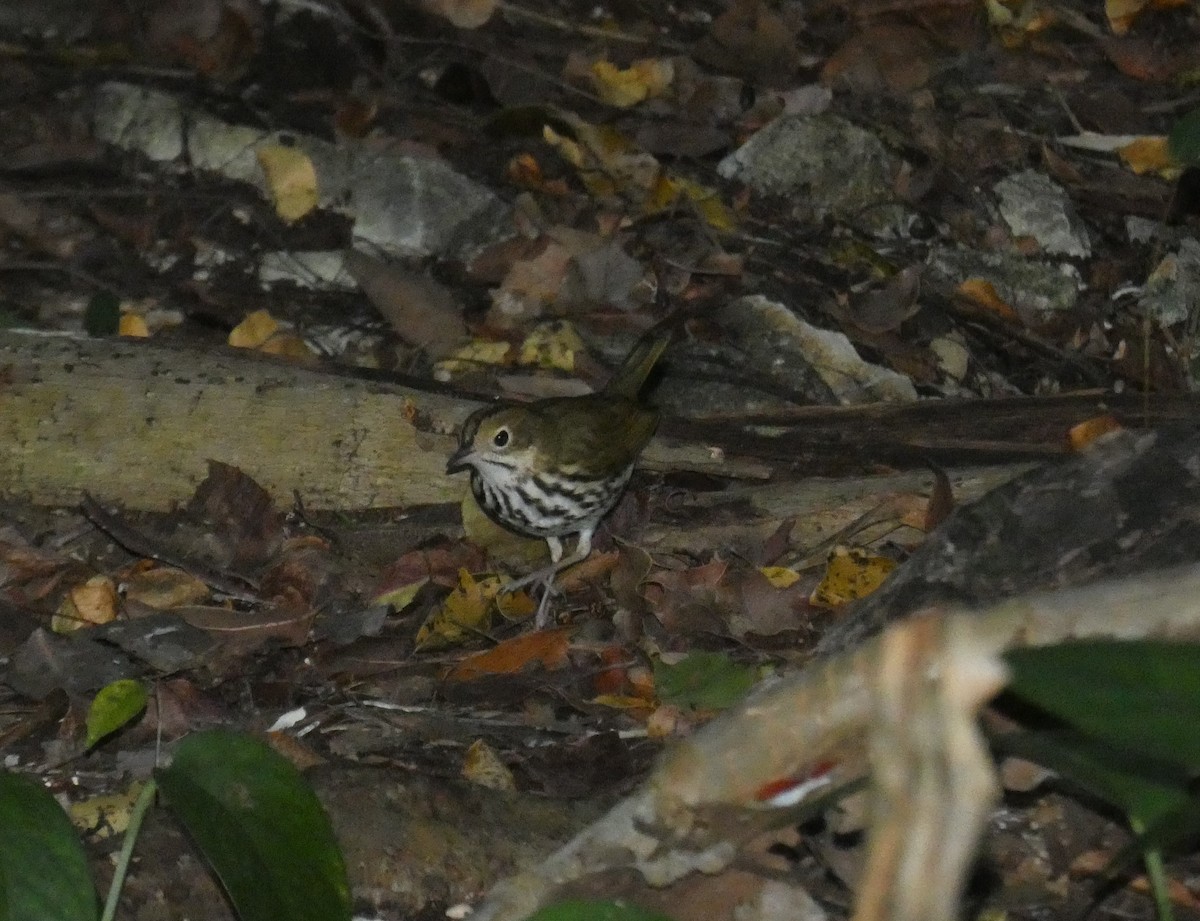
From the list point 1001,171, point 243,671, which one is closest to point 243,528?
point 243,671

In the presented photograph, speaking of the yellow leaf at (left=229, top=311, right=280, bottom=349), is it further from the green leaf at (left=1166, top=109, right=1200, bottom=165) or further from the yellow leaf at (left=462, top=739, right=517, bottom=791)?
the green leaf at (left=1166, top=109, right=1200, bottom=165)

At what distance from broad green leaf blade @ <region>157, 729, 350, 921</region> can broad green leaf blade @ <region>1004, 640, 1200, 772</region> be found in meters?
1.27

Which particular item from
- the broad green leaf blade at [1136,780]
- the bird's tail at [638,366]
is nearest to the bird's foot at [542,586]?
the bird's tail at [638,366]

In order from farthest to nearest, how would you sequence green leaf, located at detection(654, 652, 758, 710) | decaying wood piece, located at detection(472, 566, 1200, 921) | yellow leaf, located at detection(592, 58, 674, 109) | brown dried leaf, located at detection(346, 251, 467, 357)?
yellow leaf, located at detection(592, 58, 674, 109) → brown dried leaf, located at detection(346, 251, 467, 357) → green leaf, located at detection(654, 652, 758, 710) → decaying wood piece, located at detection(472, 566, 1200, 921)

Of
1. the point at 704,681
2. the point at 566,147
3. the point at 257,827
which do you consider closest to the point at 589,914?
the point at 257,827

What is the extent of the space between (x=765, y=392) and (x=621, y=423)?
72cm

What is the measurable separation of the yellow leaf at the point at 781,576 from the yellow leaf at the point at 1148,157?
2922 millimetres

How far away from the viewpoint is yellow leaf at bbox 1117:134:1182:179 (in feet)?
20.2

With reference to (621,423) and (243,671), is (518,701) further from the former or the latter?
(621,423)

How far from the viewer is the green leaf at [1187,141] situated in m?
3.97

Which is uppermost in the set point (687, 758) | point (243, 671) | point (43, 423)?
point (687, 758)

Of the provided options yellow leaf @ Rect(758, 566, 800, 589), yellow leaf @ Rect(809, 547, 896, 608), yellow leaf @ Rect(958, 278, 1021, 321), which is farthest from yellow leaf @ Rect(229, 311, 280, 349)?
yellow leaf @ Rect(958, 278, 1021, 321)

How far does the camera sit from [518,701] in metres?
3.78

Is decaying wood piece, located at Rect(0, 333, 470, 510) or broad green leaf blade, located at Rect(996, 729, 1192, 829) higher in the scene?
broad green leaf blade, located at Rect(996, 729, 1192, 829)
